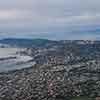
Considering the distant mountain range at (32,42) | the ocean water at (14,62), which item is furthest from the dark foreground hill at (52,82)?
the distant mountain range at (32,42)

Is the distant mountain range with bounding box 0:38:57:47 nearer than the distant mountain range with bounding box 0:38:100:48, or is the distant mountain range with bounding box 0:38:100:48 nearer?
the distant mountain range with bounding box 0:38:100:48

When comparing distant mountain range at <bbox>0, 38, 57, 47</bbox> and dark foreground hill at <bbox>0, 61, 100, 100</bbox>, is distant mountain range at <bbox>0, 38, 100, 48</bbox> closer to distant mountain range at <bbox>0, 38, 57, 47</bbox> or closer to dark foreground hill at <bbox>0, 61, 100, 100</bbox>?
distant mountain range at <bbox>0, 38, 57, 47</bbox>

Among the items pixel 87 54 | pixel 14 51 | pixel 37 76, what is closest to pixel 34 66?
pixel 37 76

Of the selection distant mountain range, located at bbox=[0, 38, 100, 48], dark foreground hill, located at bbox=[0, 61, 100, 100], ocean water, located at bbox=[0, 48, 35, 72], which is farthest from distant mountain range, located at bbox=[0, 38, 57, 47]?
dark foreground hill, located at bbox=[0, 61, 100, 100]

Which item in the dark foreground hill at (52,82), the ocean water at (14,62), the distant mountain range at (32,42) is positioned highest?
the distant mountain range at (32,42)

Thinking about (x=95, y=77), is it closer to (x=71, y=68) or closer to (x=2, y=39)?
(x=71, y=68)

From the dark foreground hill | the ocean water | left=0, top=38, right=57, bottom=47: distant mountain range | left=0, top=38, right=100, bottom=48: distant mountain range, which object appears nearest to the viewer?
the dark foreground hill

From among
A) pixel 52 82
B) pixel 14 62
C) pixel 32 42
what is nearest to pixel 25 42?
pixel 32 42

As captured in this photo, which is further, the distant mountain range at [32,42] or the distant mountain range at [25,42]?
the distant mountain range at [25,42]

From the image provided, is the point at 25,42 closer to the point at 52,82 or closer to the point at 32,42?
the point at 32,42

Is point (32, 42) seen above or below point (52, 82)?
above

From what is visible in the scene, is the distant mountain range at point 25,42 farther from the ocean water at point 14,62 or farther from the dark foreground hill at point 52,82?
the dark foreground hill at point 52,82
